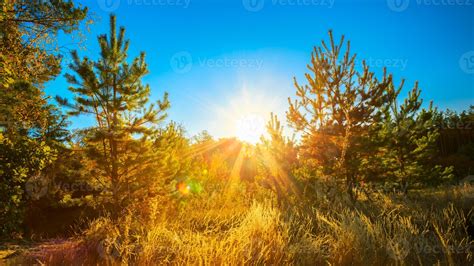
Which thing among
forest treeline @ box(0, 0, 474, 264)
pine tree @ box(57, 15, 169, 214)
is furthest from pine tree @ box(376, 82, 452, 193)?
pine tree @ box(57, 15, 169, 214)

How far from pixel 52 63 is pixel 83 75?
1.29m

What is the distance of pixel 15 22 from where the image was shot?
7.66m

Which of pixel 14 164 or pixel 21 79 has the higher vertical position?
pixel 21 79

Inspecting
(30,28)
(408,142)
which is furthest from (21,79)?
(408,142)

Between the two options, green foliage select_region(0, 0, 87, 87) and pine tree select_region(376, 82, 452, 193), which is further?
pine tree select_region(376, 82, 452, 193)

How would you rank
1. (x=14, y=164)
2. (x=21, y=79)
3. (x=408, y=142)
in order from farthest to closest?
(x=408, y=142)
(x=14, y=164)
(x=21, y=79)

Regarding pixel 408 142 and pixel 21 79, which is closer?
pixel 21 79

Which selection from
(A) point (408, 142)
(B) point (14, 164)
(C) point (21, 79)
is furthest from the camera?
(A) point (408, 142)

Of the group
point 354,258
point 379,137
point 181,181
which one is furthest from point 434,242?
point 181,181

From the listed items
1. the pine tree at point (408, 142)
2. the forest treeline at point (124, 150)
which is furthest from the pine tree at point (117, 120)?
the pine tree at point (408, 142)

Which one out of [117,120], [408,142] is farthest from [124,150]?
[408,142]

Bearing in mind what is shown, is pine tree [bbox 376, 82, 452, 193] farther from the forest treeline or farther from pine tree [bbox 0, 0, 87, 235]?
pine tree [bbox 0, 0, 87, 235]

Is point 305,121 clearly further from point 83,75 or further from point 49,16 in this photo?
point 49,16

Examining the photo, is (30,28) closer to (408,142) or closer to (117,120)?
(117,120)
